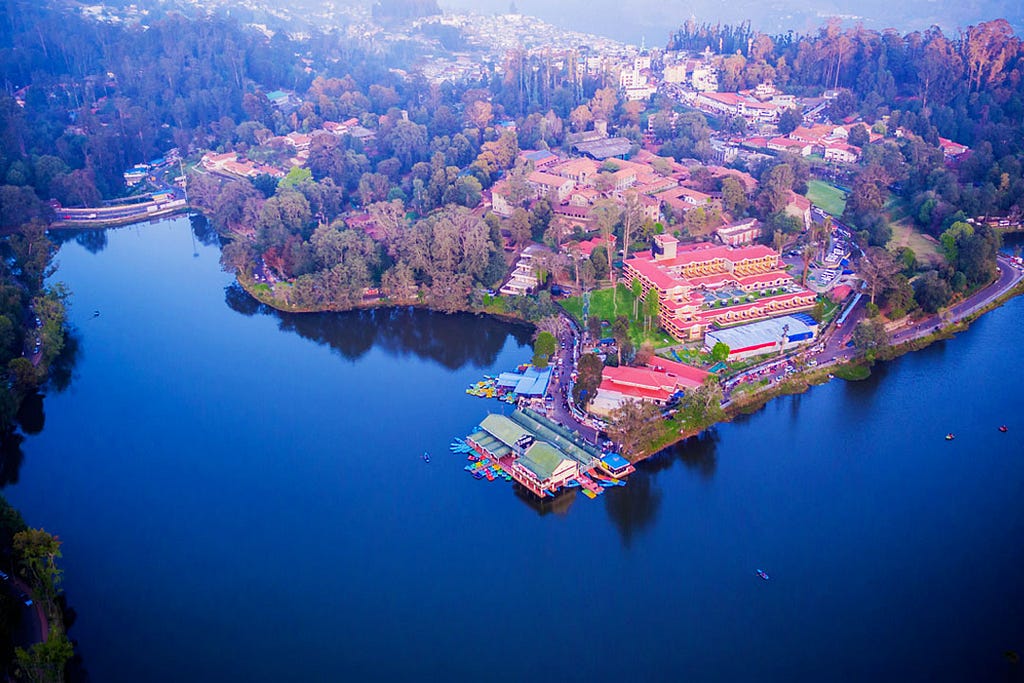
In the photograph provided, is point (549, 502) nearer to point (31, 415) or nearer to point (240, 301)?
point (31, 415)

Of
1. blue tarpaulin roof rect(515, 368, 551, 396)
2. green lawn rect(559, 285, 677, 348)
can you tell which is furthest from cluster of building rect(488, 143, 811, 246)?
blue tarpaulin roof rect(515, 368, 551, 396)

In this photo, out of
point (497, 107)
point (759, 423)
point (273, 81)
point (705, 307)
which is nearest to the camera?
point (759, 423)

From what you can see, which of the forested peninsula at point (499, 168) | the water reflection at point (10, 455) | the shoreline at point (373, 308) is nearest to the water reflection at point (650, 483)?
the forested peninsula at point (499, 168)

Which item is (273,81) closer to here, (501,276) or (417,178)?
(417,178)

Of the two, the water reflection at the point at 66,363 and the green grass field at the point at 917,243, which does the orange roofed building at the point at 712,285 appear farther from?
the water reflection at the point at 66,363

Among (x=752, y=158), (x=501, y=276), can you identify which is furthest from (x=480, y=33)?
(x=501, y=276)

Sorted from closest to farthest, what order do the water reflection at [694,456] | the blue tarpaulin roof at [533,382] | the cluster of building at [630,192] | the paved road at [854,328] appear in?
1. the water reflection at [694,456]
2. the blue tarpaulin roof at [533,382]
3. the paved road at [854,328]
4. the cluster of building at [630,192]

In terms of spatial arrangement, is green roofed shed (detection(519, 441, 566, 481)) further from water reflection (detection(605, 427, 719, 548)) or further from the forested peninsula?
the forested peninsula
